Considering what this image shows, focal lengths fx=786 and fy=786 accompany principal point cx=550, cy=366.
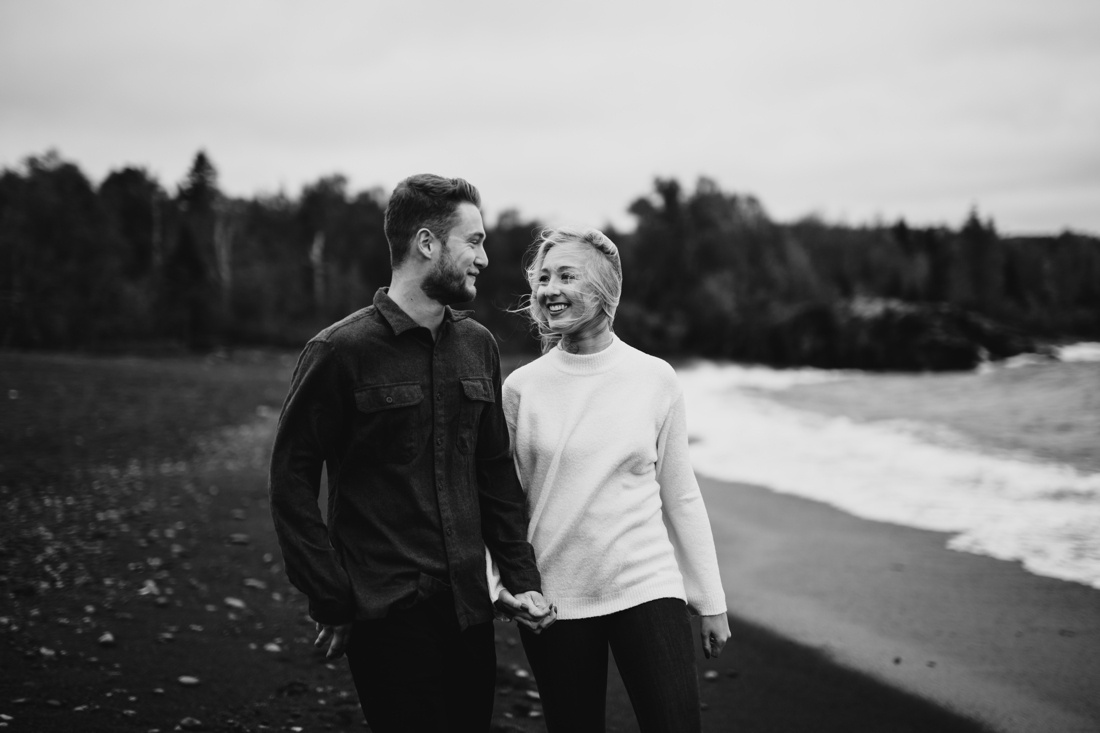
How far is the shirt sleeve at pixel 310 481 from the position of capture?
2.53 metres

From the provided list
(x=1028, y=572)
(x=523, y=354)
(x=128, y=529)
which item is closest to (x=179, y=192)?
(x=523, y=354)

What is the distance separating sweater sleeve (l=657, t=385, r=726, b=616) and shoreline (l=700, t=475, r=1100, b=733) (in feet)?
10.8

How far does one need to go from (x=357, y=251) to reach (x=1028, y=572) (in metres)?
63.4

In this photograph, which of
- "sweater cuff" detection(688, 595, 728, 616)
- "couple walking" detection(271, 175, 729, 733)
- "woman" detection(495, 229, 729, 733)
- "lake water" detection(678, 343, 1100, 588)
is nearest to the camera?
"couple walking" detection(271, 175, 729, 733)

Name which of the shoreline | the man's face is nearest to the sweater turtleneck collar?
the man's face

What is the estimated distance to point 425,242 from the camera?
2.85 meters

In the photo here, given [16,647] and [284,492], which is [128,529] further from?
[284,492]

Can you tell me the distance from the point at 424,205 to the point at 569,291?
63 cm

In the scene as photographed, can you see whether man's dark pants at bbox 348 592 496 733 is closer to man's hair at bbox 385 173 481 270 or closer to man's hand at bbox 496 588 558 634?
man's hand at bbox 496 588 558 634

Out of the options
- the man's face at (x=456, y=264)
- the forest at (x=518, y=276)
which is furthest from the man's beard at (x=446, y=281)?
the forest at (x=518, y=276)

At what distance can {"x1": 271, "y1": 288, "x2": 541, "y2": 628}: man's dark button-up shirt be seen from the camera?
2.58 metres

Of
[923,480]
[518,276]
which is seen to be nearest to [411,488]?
[923,480]

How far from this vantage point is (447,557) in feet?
9.05

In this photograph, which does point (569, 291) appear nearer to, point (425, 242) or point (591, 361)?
point (591, 361)
